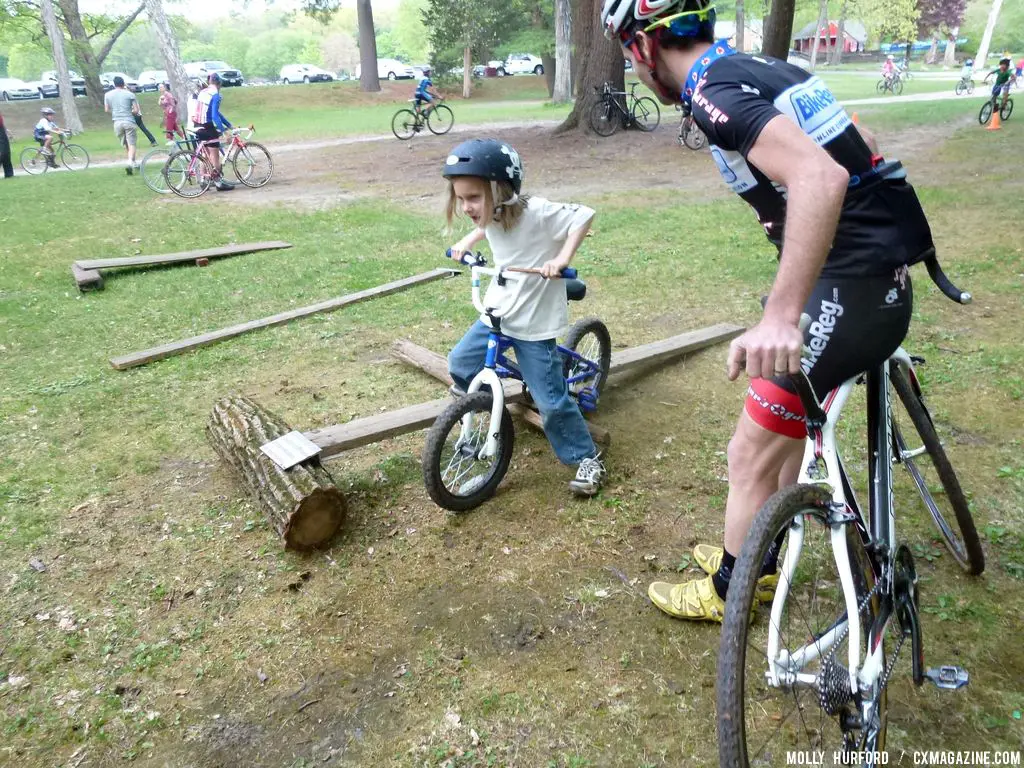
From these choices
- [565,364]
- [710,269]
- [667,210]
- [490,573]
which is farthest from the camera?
[667,210]

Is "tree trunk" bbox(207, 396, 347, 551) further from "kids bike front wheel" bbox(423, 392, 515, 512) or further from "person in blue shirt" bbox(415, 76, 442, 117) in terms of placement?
"person in blue shirt" bbox(415, 76, 442, 117)

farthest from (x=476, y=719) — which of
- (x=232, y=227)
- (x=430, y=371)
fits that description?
(x=232, y=227)

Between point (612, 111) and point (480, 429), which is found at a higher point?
point (612, 111)

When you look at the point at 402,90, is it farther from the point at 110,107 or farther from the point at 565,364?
the point at 565,364

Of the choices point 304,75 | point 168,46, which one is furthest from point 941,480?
point 304,75

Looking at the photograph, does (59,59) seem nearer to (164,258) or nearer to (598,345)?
(164,258)

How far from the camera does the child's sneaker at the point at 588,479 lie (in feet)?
12.5

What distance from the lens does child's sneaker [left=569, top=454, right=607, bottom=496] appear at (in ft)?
12.5

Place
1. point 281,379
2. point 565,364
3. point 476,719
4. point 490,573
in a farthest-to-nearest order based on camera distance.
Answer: point 281,379 < point 565,364 < point 490,573 < point 476,719

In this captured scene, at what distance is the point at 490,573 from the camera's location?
333 centimetres

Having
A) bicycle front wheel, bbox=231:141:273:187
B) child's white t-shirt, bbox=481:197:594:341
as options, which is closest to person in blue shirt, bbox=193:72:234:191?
bicycle front wheel, bbox=231:141:273:187

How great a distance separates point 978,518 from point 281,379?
461 centimetres

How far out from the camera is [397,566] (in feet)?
11.3

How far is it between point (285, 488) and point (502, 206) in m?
1.74
